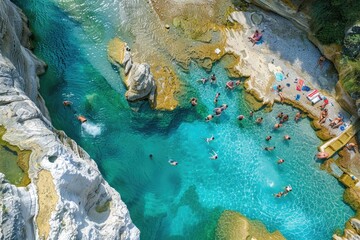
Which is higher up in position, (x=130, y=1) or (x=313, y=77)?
(x=313, y=77)

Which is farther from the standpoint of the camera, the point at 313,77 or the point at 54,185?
the point at 313,77

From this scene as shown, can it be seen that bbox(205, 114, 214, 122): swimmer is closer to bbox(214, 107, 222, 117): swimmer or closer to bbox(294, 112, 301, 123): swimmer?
bbox(214, 107, 222, 117): swimmer

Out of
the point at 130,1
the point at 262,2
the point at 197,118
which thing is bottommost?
the point at 197,118

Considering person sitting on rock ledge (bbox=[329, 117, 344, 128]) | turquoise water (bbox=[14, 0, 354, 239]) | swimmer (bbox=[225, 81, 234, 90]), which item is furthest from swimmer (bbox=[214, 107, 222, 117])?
person sitting on rock ledge (bbox=[329, 117, 344, 128])

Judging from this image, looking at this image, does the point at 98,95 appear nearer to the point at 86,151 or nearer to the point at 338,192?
the point at 86,151

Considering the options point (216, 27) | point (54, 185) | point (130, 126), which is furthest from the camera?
point (216, 27)


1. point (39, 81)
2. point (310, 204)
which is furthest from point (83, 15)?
point (310, 204)

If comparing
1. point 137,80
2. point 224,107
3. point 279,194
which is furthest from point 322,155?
point 137,80
